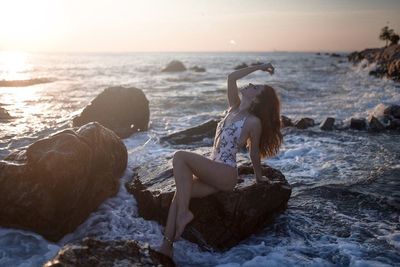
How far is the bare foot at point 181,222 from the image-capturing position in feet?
16.7

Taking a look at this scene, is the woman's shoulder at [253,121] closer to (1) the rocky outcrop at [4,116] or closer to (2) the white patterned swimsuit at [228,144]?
(2) the white patterned swimsuit at [228,144]

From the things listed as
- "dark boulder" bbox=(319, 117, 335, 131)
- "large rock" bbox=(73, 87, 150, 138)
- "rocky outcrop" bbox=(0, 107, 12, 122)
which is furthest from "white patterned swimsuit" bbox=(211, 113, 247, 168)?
"rocky outcrop" bbox=(0, 107, 12, 122)

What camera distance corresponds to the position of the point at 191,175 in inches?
217

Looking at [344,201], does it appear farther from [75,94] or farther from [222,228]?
[75,94]

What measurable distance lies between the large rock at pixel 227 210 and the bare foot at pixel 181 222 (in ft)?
2.12

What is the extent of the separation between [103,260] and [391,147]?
31.8 feet

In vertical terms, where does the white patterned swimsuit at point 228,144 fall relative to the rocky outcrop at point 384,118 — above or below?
above

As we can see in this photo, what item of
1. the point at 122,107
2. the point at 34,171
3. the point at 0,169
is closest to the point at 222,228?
the point at 34,171

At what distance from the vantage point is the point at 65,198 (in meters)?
5.95

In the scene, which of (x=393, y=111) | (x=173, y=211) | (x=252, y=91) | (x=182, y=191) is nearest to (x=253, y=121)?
(x=252, y=91)

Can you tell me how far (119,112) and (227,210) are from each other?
8.85 metres

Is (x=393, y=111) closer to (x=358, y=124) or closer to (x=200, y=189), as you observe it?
(x=358, y=124)

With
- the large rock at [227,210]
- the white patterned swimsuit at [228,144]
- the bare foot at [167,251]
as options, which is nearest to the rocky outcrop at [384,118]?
the large rock at [227,210]

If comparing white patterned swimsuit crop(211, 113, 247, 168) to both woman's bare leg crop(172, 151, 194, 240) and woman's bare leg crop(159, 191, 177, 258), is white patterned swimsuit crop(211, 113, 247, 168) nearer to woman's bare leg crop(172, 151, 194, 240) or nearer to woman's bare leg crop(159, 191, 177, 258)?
woman's bare leg crop(172, 151, 194, 240)
